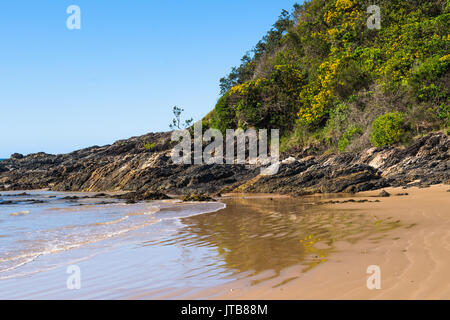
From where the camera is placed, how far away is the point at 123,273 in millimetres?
5566

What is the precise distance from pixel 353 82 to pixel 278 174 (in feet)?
40.5

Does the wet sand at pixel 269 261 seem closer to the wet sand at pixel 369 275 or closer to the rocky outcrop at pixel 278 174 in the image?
the wet sand at pixel 369 275

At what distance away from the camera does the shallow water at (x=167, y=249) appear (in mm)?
5031

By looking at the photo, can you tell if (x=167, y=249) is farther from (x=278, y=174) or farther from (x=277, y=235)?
(x=278, y=174)

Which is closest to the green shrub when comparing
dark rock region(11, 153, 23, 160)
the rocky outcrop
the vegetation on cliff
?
the vegetation on cliff

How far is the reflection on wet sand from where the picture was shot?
18.7ft

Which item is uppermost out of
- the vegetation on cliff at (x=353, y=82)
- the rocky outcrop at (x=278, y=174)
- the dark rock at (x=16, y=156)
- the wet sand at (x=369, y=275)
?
the vegetation on cliff at (x=353, y=82)

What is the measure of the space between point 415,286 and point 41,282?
15.5ft

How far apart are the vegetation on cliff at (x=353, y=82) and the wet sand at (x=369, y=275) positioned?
16.5 meters

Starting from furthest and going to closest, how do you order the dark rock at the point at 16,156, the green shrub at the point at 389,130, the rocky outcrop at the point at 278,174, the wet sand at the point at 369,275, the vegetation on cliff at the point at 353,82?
the dark rock at the point at 16,156
the vegetation on cliff at the point at 353,82
the green shrub at the point at 389,130
the rocky outcrop at the point at 278,174
the wet sand at the point at 369,275

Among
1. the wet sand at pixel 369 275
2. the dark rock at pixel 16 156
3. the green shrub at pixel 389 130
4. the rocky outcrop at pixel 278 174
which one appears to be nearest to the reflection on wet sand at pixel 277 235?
the wet sand at pixel 369 275

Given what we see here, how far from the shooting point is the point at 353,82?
28688mm
